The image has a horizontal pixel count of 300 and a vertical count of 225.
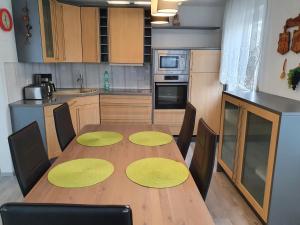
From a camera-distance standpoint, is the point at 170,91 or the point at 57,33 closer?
the point at 57,33

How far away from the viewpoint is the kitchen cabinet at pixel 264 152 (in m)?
1.79

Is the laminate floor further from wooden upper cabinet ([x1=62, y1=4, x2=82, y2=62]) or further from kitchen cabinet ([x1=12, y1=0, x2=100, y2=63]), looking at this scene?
wooden upper cabinet ([x1=62, y1=4, x2=82, y2=62])

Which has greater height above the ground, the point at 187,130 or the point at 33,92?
the point at 33,92

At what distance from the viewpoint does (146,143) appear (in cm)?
192

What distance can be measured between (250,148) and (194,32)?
8.31 ft

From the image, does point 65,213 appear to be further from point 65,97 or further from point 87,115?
point 87,115

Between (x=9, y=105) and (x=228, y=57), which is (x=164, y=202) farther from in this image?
(x=228, y=57)

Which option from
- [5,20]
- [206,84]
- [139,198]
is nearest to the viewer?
[139,198]

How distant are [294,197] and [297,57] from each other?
1263 mm

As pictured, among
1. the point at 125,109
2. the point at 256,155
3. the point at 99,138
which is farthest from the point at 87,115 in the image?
the point at 256,155

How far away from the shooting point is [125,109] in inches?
154

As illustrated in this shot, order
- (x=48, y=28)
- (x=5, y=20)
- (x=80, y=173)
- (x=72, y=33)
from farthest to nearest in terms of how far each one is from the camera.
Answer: (x=72, y=33), (x=48, y=28), (x=5, y=20), (x=80, y=173)

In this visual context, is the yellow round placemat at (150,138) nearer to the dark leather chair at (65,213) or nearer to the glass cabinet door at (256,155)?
the glass cabinet door at (256,155)

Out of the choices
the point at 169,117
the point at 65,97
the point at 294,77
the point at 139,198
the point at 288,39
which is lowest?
the point at 169,117
